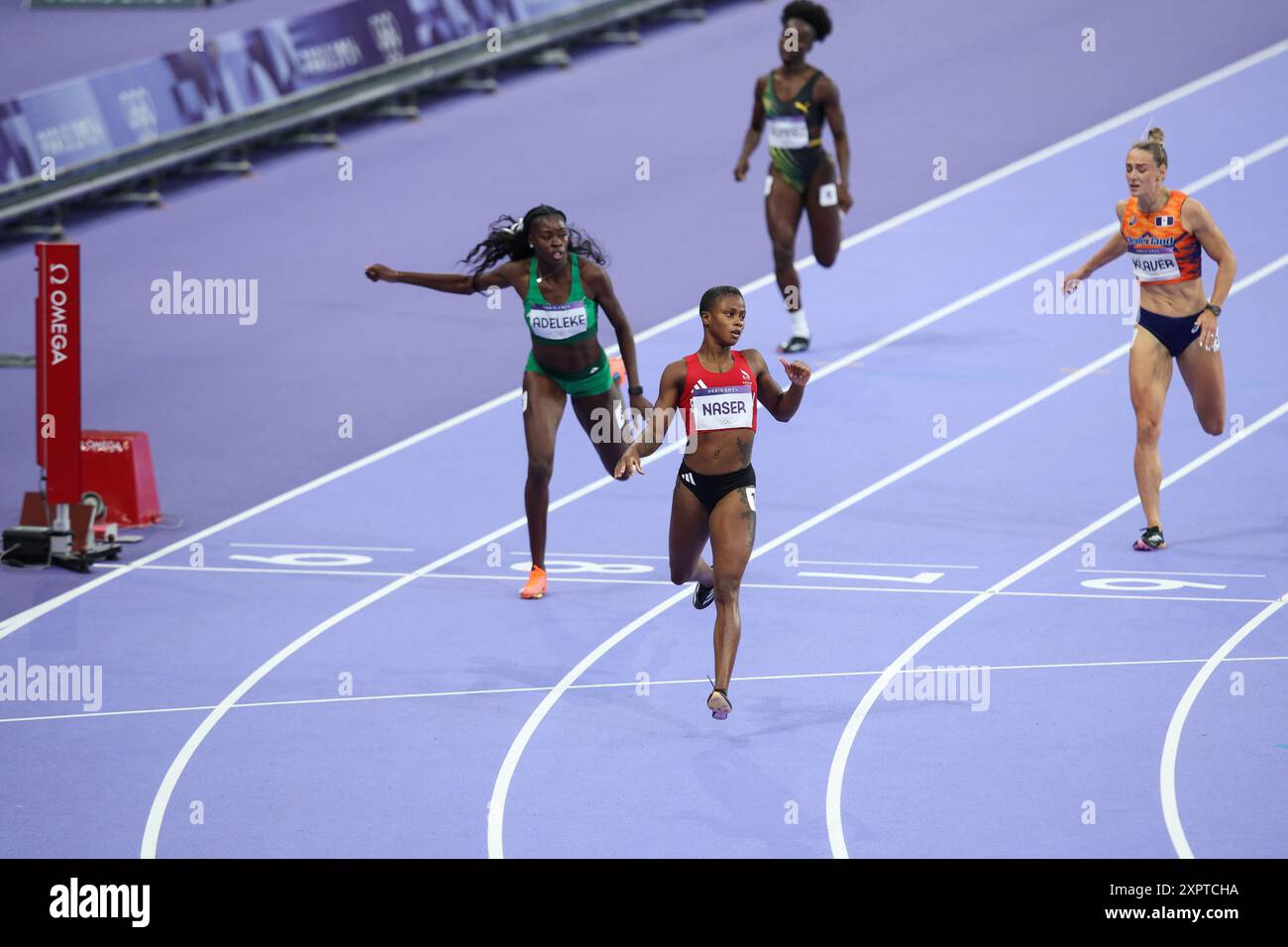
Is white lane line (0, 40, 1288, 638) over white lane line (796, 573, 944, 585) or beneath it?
over

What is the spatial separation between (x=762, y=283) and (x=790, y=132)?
89.8 inches

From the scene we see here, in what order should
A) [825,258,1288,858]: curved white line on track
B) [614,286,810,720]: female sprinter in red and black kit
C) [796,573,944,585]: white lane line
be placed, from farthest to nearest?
[796,573,944,585]: white lane line, [614,286,810,720]: female sprinter in red and black kit, [825,258,1288,858]: curved white line on track

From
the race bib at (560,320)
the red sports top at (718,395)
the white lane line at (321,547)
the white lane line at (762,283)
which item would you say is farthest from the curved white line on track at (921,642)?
the white lane line at (321,547)

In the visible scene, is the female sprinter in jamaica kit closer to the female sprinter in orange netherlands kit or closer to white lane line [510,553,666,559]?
white lane line [510,553,666,559]

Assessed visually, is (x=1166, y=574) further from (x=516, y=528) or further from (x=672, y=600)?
(x=516, y=528)

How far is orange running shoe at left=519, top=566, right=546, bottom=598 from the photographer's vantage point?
438 inches

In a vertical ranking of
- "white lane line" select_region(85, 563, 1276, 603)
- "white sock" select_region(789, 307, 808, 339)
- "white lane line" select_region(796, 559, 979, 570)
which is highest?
"white sock" select_region(789, 307, 808, 339)

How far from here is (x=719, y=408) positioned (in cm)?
921

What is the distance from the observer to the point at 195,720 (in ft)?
31.5


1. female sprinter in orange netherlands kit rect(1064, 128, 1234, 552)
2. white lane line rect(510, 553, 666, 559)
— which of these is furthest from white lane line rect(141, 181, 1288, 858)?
female sprinter in orange netherlands kit rect(1064, 128, 1234, 552)

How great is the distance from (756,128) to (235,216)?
18.7ft

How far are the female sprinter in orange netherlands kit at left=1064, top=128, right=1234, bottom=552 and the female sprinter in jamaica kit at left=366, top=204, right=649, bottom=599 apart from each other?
2.88 m

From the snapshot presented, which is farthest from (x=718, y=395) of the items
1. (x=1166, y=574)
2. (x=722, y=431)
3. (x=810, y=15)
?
(x=810, y=15)
